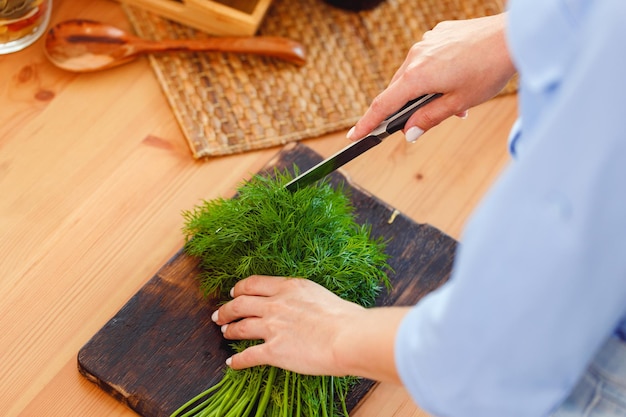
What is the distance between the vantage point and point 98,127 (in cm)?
109

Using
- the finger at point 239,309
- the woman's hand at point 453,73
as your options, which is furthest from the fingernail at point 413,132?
the finger at point 239,309

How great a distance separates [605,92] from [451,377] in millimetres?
220

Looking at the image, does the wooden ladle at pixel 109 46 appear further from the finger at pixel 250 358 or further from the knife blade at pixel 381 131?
the finger at pixel 250 358

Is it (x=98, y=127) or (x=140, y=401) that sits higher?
(x=98, y=127)

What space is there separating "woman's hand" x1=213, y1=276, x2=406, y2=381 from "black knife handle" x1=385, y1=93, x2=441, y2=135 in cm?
19

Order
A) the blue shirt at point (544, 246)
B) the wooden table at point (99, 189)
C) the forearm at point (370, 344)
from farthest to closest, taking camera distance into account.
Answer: the wooden table at point (99, 189) → the forearm at point (370, 344) → the blue shirt at point (544, 246)

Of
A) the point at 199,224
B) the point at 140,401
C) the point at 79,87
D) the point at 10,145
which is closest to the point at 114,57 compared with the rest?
the point at 79,87

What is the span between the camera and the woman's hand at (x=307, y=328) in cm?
68

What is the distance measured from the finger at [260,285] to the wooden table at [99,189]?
161 mm

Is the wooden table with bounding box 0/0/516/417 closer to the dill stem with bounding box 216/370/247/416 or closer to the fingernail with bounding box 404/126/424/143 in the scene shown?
the dill stem with bounding box 216/370/247/416

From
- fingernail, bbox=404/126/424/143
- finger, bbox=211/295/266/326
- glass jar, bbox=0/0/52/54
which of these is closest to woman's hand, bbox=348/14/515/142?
A: fingernail, bbox=404/126/424/143

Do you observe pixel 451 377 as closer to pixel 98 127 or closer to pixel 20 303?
pixel 20 303

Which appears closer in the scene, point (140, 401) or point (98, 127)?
point (140, 401)

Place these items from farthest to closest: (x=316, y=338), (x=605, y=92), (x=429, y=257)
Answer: (x=429, y=257) < (x=316, y=338) < (x=605, y=92)
